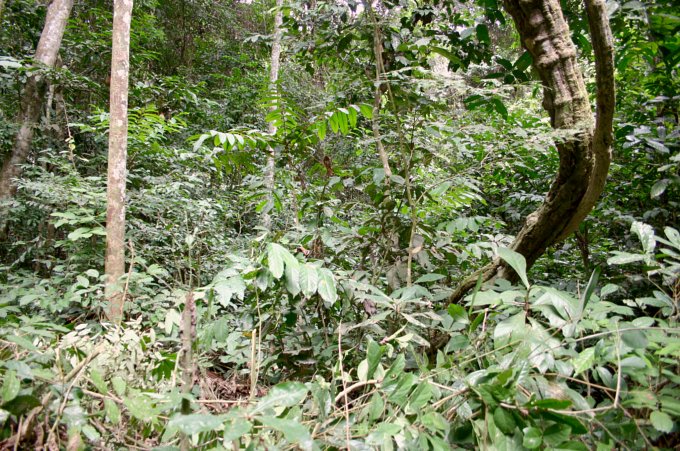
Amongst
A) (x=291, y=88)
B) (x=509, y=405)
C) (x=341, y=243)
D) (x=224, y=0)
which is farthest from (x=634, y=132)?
(x=224, y=0)

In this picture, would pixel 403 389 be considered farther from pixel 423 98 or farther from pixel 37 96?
pixel 37 96

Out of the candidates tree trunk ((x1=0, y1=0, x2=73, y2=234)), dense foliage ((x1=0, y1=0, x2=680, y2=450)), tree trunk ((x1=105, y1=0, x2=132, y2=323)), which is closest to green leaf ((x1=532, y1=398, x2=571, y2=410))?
dense foliage ((x1=0, y1=0, x2=680, y2=450))

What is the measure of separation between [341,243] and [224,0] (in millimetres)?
8553

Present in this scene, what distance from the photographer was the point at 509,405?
2.30 feet

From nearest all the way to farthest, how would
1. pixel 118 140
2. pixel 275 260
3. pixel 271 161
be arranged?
1. pixel 275 260
2. pixel 118 140
3. pixel 271 161

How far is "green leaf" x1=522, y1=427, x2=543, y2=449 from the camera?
0.64 meters

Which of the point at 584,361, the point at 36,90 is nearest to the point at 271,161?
the point at 36,90

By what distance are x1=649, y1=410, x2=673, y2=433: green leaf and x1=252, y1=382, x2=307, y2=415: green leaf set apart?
1.98 feet

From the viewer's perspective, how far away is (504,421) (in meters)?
0.69

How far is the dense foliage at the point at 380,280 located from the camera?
0.73 meters

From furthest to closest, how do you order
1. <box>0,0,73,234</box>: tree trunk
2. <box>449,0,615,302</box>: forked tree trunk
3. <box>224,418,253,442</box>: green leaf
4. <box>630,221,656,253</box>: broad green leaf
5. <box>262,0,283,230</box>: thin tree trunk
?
<box>0,0,73,234</box>: tree trunk
<box>262,0,283,230</box>: thin tree trunk
<box>449,0,615,302</box>: forked tree trunk
<box>630,221,656,253</box>: broad green leaf
<box>224,418,253,442</box>: green leaf

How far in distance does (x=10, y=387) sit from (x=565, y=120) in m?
1.92

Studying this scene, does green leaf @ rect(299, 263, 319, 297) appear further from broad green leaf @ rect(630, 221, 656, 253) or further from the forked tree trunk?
the forked tree trunk

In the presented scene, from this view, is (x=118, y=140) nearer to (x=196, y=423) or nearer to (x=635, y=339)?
(x=196, y=423)
